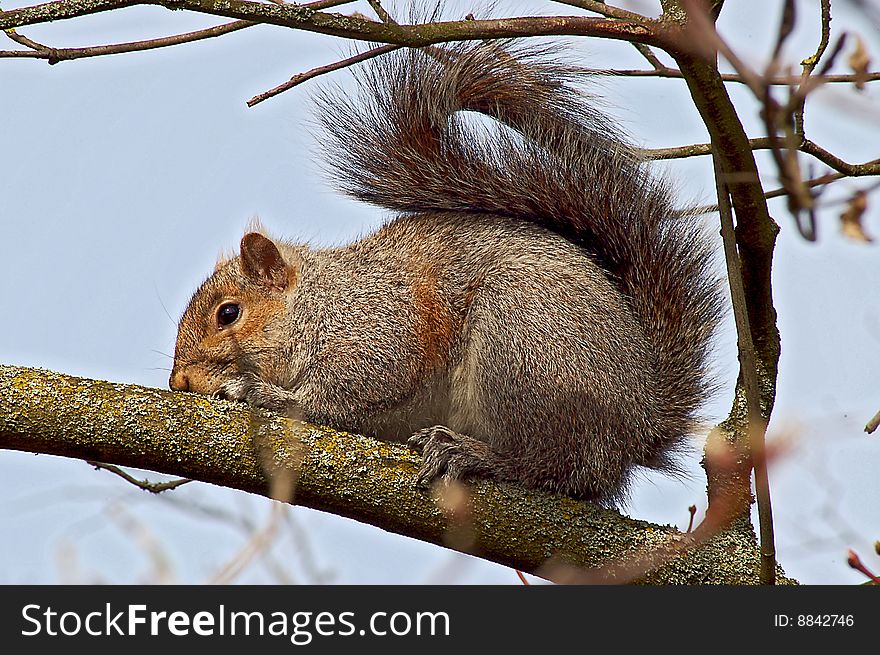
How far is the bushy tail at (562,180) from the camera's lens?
3.21 meters

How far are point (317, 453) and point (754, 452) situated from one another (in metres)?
1.13

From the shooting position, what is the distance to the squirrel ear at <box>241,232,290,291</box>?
3.52 meters

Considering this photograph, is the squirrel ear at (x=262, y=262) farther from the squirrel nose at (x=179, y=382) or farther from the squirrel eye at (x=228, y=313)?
the squirrel nose at (x=179, y=382)

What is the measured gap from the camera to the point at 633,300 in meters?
3.22

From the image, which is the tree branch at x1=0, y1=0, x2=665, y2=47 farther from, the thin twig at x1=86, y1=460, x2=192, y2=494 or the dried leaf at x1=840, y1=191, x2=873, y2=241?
the thin twig at x1=86, y1=460, x2=192, y2=494

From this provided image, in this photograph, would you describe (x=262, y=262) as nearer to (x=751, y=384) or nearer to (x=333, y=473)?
(x=333, y=473)

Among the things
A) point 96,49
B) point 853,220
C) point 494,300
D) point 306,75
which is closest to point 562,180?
point 494,300

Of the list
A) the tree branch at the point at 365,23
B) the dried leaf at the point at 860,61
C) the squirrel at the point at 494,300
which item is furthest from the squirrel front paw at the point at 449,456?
the dried leaf at the point at 860,61

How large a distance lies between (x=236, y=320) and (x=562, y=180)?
116 centimetres

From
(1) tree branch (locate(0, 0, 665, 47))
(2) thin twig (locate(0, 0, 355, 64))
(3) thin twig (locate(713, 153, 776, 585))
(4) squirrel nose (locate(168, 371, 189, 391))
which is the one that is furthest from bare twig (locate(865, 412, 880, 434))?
(4) squirrel nose (locate(168, 371, 189, 391))

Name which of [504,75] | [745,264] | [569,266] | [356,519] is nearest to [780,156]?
[745,264]

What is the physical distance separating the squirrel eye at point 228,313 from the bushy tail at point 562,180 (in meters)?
0.64

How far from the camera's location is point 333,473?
2.46 meters

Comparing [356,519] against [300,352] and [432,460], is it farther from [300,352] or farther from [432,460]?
[300,352]
